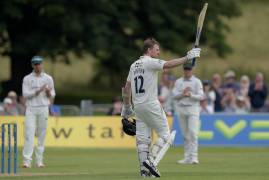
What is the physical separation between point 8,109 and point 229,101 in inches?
242

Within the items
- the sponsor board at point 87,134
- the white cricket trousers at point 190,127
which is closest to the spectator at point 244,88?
the sponsor board at point 87,134

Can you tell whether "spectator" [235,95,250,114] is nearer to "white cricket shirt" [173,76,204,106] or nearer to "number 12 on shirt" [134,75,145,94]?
"white cricket shirt" [173,76,204,106]

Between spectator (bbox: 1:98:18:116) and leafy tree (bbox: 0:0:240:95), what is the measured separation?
410 inches

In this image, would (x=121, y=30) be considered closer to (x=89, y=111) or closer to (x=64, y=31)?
(x=64, y=31)

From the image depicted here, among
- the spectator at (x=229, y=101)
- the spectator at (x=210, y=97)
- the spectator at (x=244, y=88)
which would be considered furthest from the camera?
the spectator at (x=244, y=88)

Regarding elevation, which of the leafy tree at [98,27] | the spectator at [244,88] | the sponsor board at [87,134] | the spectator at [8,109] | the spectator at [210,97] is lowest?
the sponsor board at [87,134]

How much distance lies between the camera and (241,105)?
27.6m

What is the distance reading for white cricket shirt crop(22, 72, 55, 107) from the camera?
19.1 metres

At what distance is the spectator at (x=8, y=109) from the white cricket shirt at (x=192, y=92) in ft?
24.1

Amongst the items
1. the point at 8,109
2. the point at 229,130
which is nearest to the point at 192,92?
the point at 229,130

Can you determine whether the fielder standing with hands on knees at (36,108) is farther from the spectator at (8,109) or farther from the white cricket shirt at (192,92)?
the spectator at (8,109)

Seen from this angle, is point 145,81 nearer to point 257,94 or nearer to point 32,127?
point 32,127

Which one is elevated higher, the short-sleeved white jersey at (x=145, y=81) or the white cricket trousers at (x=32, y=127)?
the short-sleeved white jersey at (x=145, y=81)

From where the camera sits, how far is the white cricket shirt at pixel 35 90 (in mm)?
19062
